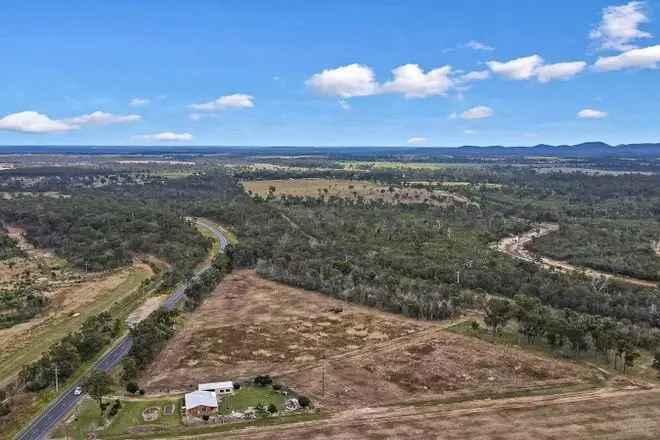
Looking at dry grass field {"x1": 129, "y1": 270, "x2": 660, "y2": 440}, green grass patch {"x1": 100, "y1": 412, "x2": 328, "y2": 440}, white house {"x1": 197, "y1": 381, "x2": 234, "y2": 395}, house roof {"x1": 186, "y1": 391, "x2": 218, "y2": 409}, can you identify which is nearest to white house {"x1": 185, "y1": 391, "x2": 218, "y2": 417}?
house roof {"x1": 186, "y1": 391, "x2": 218, "y2": 409}

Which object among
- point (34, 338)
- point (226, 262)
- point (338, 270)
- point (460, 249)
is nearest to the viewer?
point (34, 338)

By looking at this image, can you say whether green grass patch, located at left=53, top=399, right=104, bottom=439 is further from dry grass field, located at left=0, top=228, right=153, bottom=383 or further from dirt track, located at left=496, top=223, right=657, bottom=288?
dirt track, located at left=496, top=223, right=657, bottom=288

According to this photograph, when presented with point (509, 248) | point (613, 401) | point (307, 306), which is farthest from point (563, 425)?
point (509, 248)

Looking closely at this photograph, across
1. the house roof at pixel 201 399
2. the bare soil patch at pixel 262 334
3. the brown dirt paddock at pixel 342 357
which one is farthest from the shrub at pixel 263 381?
the house roof at pixel 201 399

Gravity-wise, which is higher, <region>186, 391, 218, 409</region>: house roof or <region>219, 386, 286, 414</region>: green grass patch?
<region>186, 391, 218, 409</region>: house roof

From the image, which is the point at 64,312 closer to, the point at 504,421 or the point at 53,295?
the point at 53,295

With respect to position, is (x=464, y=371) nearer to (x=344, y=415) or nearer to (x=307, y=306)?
(x=344, y=415)
